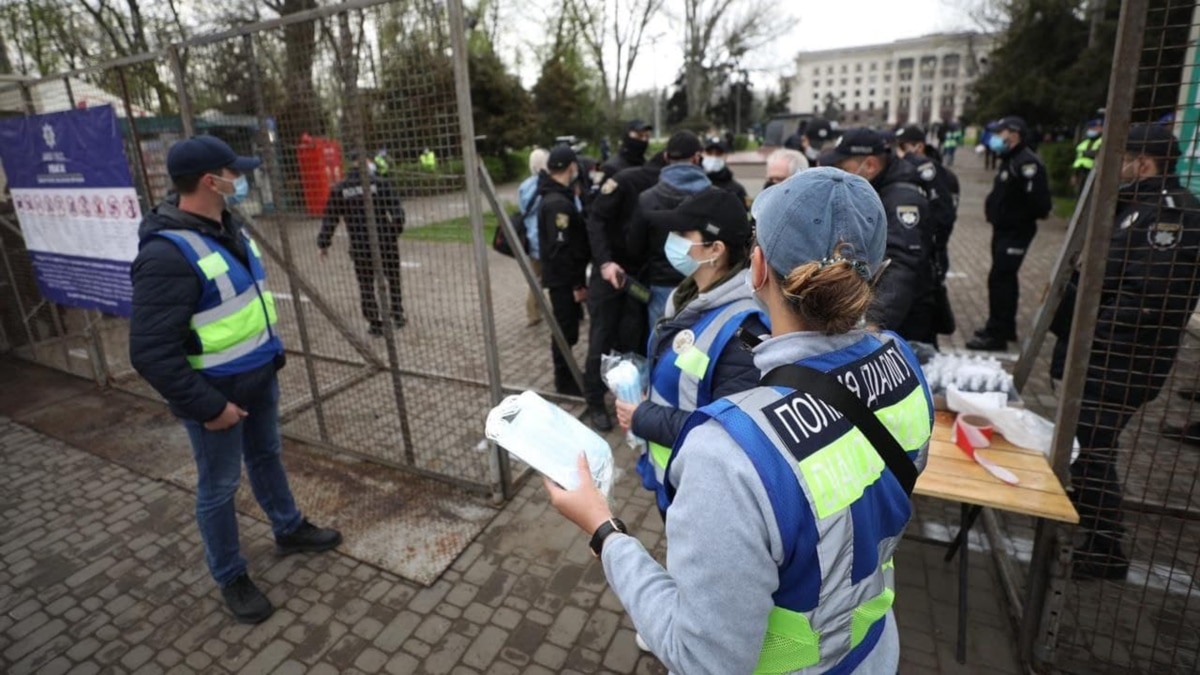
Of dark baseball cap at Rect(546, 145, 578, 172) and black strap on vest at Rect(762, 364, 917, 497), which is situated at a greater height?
dark baseball cap at Rect(546, 145, 578, 172)

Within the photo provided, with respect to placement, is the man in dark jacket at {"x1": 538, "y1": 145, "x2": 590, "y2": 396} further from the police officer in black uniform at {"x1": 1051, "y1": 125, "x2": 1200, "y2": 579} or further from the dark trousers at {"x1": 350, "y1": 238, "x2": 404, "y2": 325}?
the police officer in black uniform at {"x1": 1051, "y1": 125, "x2": 1200, "y2": 579}

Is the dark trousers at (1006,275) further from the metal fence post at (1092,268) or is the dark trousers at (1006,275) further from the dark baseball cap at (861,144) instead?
the metal fence post at (1092,268)

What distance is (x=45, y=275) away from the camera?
5359 mm

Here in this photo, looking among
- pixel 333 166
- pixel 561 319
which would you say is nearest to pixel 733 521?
pixel 333 166

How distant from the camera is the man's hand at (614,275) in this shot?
14.7 ft

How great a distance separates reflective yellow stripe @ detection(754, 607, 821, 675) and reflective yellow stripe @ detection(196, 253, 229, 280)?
2716 millimetres

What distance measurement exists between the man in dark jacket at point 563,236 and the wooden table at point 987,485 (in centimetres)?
313

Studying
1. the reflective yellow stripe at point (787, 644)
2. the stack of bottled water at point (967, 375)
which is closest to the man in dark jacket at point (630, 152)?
the stack of bottled water at point (967, 375)

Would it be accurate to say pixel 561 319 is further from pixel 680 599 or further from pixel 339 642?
pixel 680 599

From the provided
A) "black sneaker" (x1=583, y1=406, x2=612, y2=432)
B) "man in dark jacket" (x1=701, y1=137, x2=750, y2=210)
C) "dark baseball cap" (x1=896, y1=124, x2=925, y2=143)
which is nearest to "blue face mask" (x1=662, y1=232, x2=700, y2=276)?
"black sneaker" (x1=583, y1=406, x2=612, y2=432)

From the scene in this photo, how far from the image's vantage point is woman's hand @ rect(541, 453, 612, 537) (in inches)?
54.7

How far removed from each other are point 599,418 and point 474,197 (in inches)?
86.5

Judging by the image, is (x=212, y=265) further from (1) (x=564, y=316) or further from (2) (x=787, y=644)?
(1) (x=564, y=316)

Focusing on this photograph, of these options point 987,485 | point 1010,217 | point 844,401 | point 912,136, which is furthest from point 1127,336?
point 912,136
